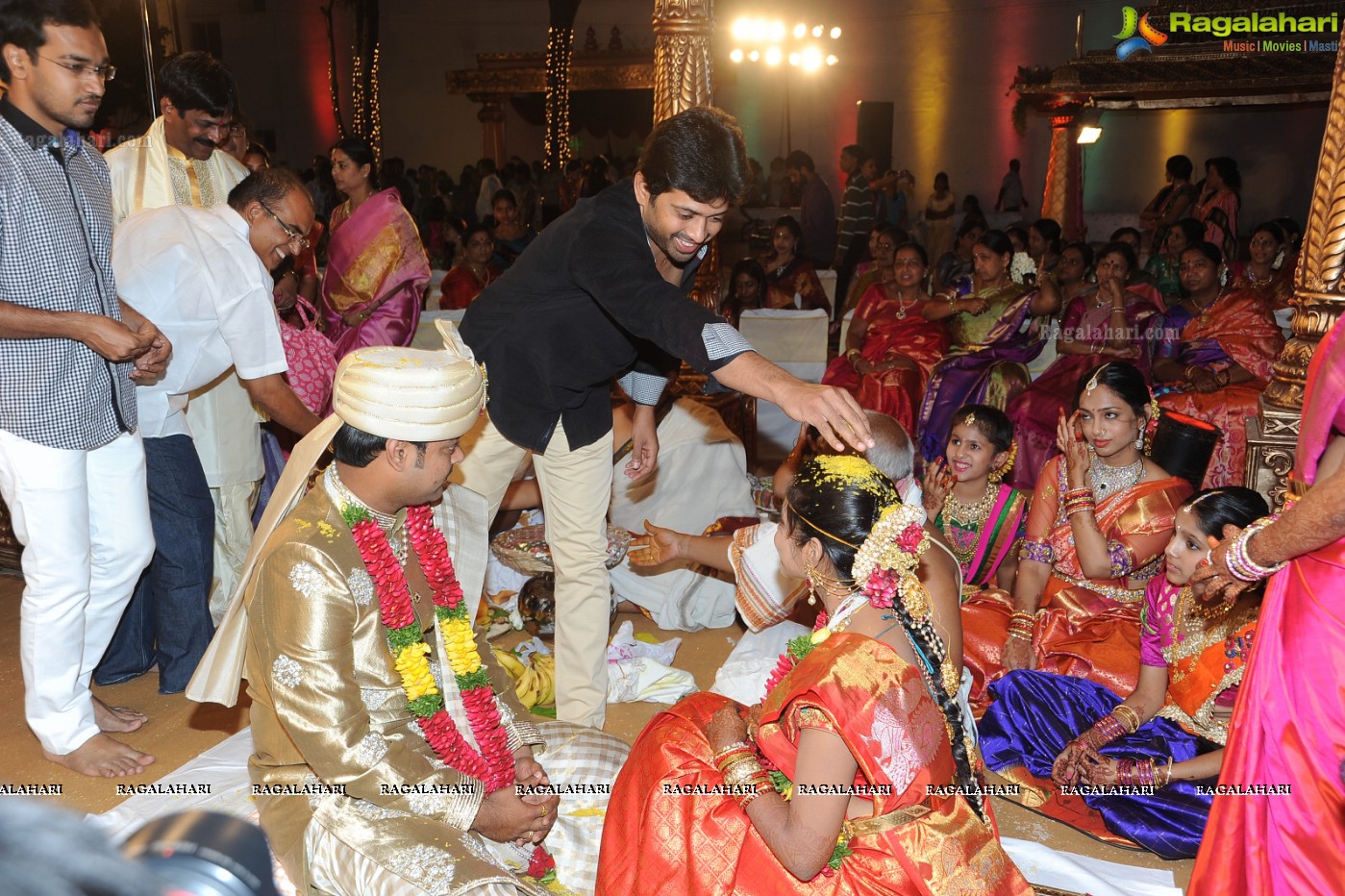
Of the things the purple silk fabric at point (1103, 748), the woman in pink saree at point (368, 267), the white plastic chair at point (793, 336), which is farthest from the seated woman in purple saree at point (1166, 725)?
the white plastic chair at point (793, 336)

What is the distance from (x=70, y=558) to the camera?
2.71 metres

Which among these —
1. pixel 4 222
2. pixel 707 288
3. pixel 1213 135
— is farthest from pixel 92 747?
pixel 1213 135

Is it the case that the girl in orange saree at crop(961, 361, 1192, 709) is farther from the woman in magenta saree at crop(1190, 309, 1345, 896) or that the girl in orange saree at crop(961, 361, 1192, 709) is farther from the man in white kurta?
the man in white kurta

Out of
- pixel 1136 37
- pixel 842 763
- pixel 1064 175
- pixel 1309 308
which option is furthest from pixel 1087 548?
pixel 1064 175

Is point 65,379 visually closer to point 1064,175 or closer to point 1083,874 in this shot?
point 1083,874

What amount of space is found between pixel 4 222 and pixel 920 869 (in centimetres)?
253

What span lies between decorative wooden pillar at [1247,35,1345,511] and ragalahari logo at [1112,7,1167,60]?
28.4 feet

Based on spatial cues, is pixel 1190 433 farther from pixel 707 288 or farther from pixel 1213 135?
pixel 1213 135

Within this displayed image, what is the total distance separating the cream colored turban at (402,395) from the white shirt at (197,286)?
4.01 ft

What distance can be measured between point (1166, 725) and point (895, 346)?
3.64 meters

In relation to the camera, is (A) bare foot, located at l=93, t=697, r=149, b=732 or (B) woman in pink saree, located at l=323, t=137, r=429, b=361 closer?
(A) bare foot, located at l=93, t=697, r=149, b=732

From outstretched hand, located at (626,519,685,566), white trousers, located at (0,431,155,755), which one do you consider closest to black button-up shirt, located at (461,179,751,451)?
outstretched hand, located at (626,519,685,566)

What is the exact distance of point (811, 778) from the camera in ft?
5.75

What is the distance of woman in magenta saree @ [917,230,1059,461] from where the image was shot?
591 centimetres
